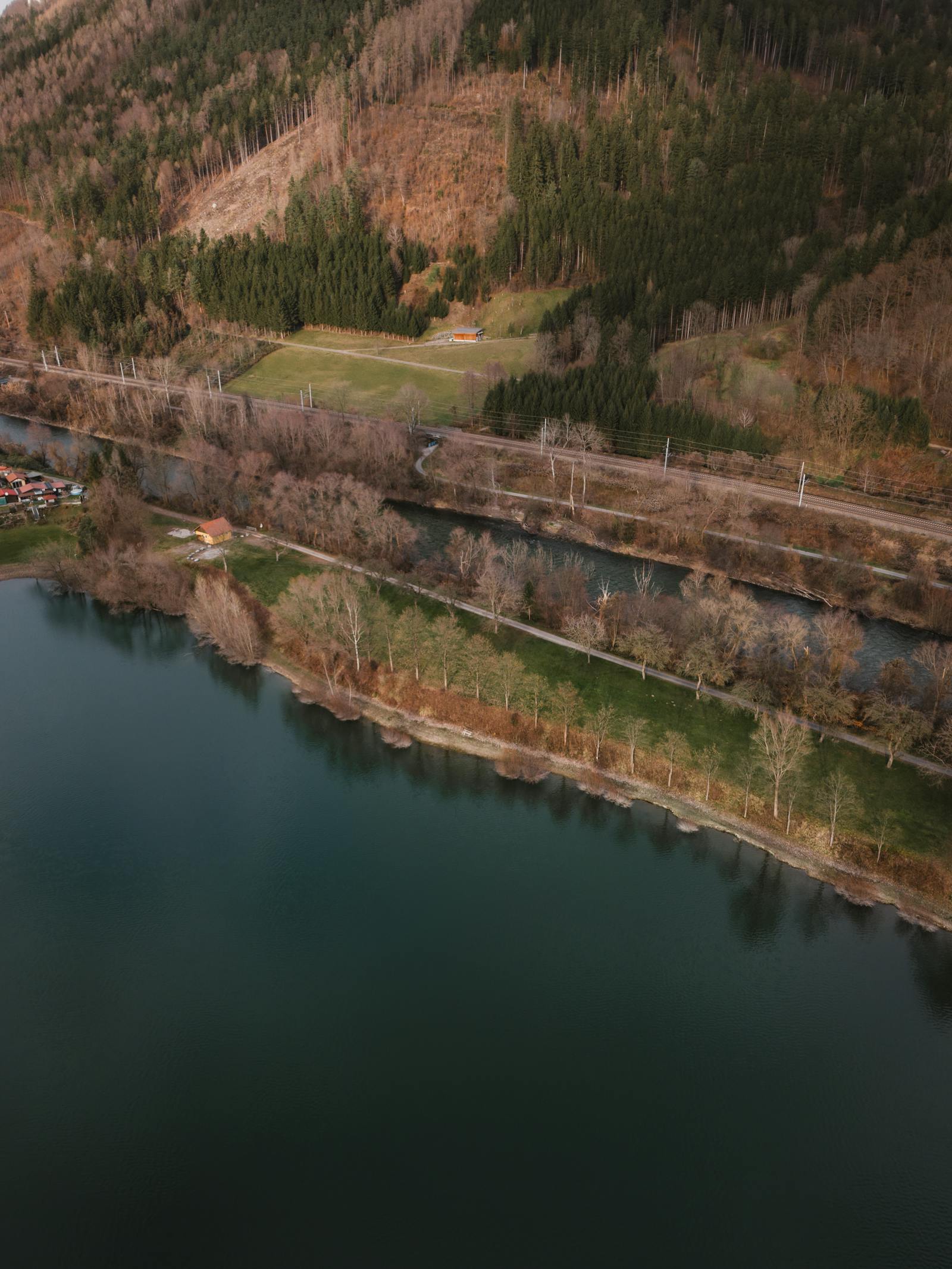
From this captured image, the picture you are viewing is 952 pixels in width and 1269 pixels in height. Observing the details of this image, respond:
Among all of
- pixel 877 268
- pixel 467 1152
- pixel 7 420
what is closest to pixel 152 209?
pixel 7 420

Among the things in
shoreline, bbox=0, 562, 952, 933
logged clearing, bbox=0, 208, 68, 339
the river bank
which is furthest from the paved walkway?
logged clearing, bbox=0, 208, 68, 339

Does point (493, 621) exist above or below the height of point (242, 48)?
below

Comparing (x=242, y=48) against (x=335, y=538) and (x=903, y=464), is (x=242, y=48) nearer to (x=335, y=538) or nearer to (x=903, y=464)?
(x=335, y=538)

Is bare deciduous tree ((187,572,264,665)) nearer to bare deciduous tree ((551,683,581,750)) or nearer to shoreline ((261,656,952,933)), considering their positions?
shoreline ((261,656,952,933))

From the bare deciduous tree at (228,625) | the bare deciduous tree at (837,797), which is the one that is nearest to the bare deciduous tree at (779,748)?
the bare deciduous tree at (837,797)

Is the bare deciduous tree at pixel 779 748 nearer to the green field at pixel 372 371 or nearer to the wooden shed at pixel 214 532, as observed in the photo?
the wooden shed at pixel 214 532

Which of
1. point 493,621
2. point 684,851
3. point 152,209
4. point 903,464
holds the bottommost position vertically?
point 684,851
